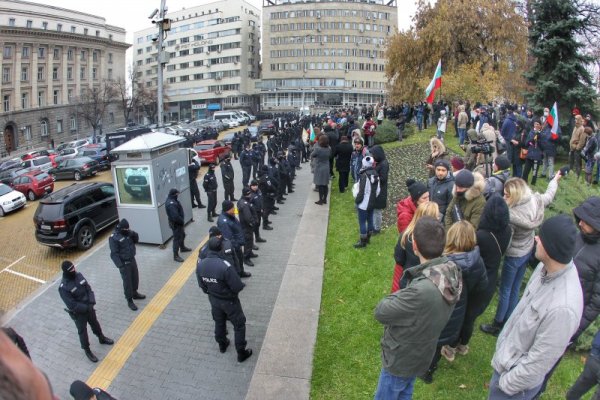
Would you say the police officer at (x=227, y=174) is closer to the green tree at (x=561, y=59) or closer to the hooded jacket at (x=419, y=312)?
the hooded jacket at (x=419, y=312)

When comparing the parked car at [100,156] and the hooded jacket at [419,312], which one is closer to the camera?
the hooded jacket at [419,312]

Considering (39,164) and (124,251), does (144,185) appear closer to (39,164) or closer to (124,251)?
(124,251)

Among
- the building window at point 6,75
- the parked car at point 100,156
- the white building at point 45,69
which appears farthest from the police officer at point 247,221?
the building window at point 6,75

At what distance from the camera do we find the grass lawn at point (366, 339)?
5.21 m

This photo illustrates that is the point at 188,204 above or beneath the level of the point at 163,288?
above

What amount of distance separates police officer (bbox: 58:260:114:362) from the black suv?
254 inches

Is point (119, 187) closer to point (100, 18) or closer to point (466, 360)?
point (466, 360)

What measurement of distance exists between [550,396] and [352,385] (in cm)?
228

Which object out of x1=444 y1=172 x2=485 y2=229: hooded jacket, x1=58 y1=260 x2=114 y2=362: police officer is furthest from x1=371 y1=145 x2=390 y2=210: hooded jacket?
x1=58 y1=260 x2=114 y2=362: police officer

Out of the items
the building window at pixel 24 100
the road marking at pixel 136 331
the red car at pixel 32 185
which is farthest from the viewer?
the building window at pixel 24 100

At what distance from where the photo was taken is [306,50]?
87250 millimetres

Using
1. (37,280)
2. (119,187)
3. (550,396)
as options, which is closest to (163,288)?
(119,187)

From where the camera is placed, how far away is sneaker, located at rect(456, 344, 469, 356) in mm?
5648

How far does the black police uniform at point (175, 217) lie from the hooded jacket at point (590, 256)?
839 centimetres
